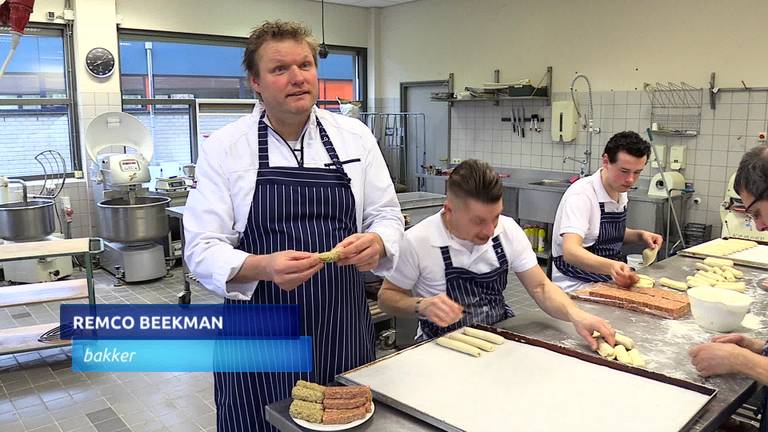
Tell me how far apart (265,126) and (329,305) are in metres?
0.51

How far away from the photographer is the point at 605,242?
2977mm

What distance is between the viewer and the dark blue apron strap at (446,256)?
2.09 meters

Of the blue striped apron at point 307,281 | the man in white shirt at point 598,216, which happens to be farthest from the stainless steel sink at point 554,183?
the blue striped apron at point 307,281

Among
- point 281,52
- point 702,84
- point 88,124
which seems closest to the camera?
point 281,52

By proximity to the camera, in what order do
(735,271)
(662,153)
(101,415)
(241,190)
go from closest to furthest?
(241,190) < (735,271) < (101,415) < (662,153)

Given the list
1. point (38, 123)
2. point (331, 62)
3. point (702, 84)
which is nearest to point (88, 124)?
point (38, 123)

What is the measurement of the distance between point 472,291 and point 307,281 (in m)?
0.70

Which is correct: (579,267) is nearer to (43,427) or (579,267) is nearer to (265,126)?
(265,126)

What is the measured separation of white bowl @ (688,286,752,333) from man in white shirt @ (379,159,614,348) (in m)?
0.41

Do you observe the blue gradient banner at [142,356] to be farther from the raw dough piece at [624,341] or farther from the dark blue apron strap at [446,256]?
the raw dough piece at [624,341]

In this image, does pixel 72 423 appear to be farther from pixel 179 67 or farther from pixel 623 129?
pixel 623 129

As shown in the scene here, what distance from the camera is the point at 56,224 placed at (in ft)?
20.3

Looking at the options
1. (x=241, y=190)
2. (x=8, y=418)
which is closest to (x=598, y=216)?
(x=241, y=190)

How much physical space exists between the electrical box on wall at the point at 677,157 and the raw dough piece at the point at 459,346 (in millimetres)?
4558
